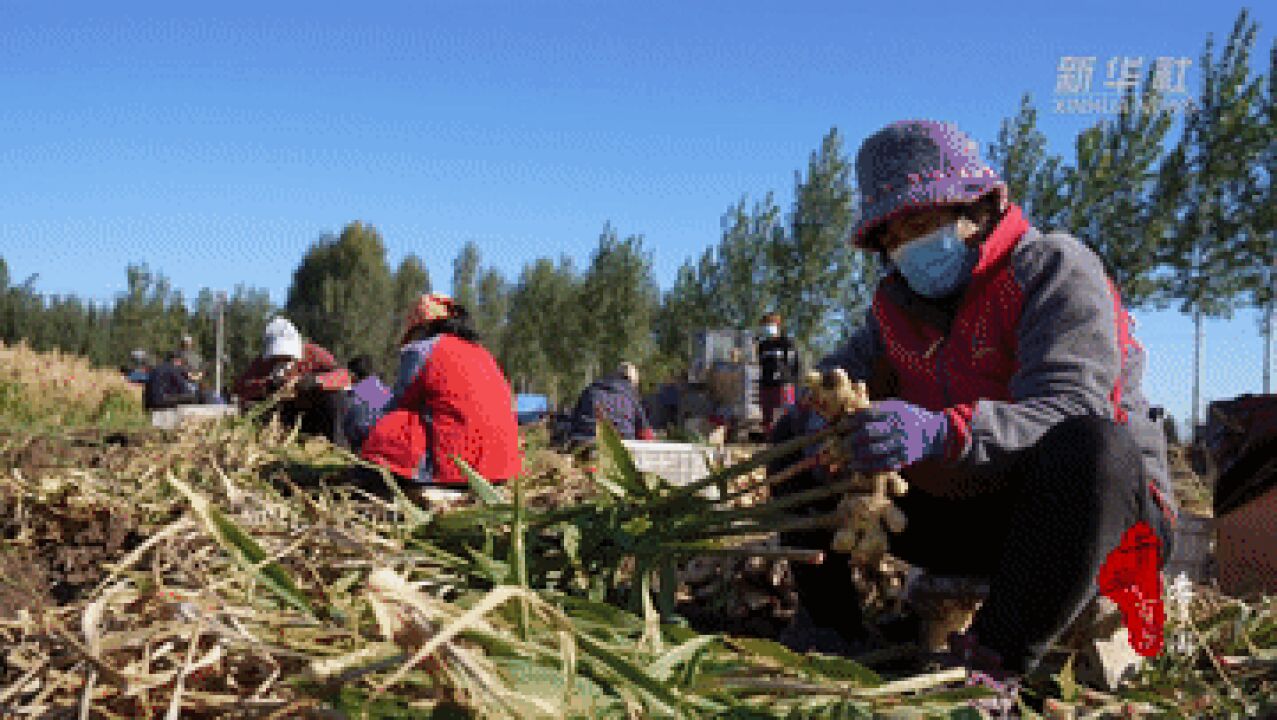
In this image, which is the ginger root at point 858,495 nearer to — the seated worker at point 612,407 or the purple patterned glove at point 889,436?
the purple patterned glove at point 889,436

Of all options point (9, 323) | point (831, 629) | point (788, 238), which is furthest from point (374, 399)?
point (9, 323)

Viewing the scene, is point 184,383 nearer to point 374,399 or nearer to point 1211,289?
point 374,399

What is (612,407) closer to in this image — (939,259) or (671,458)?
(671,458)

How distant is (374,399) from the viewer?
546cm

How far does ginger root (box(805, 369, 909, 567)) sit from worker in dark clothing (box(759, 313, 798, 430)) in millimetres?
10512

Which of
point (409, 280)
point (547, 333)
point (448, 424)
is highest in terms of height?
point (409, 280)

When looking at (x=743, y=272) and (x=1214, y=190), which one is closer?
(x=1214, y=190)

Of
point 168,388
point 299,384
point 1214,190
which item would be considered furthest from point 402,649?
point 1214,190

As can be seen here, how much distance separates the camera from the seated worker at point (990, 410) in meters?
1.73

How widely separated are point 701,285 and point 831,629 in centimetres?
2572

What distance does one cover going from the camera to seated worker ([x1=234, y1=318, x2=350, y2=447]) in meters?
5.35

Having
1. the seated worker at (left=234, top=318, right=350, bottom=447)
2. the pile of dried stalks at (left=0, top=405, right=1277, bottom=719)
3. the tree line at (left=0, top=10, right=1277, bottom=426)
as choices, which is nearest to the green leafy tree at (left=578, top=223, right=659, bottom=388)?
the tree line at (left=0, top=10, right=1277, bottom=426)

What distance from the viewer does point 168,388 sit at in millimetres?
10453

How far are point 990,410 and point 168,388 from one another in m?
10.3
